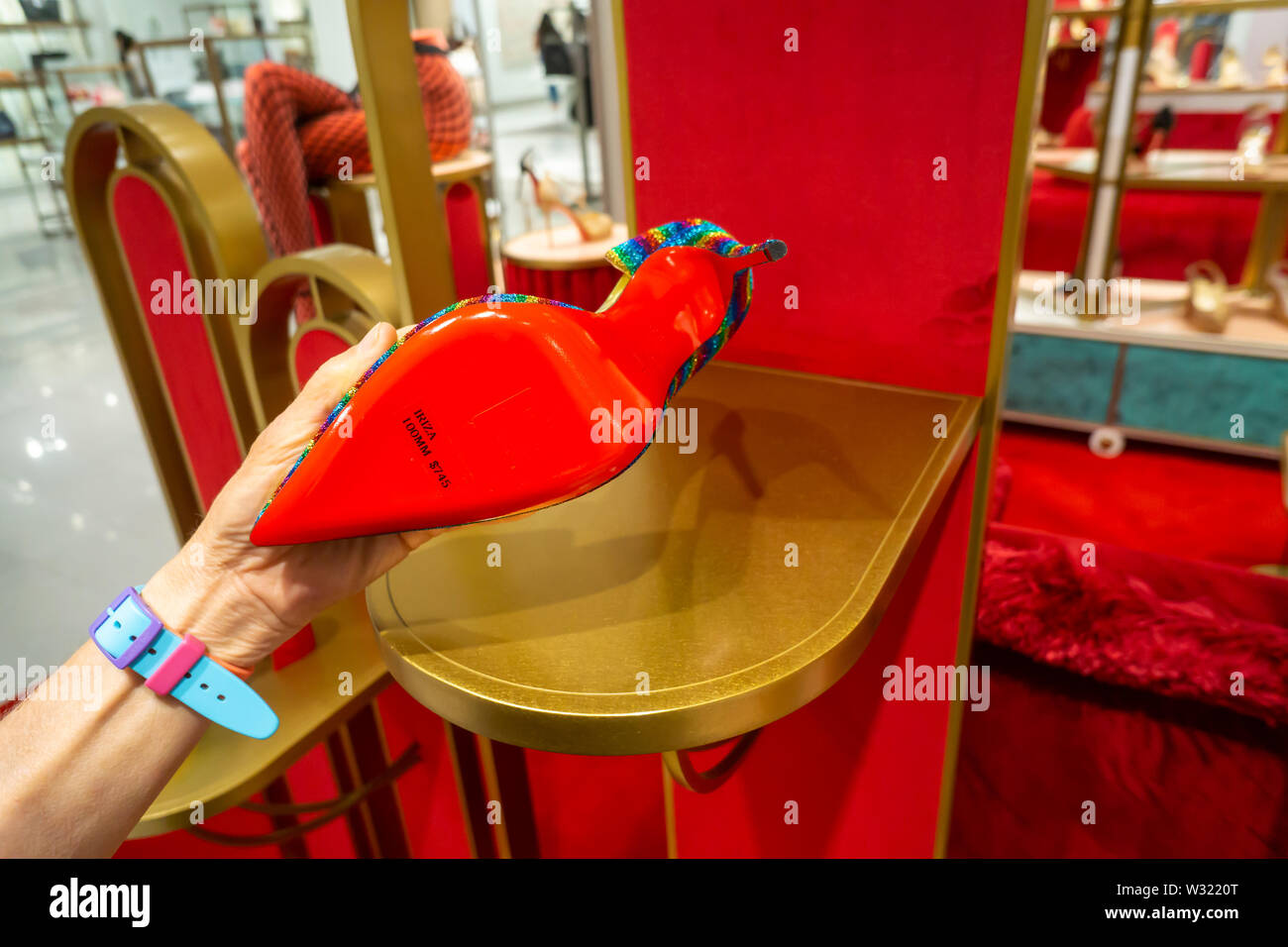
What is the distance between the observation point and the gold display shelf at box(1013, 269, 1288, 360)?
2275mm

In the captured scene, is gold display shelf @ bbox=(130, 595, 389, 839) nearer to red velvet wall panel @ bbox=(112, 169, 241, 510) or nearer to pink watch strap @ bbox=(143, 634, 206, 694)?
pink watch strap @ bbox=(143, 634, 206, 694)

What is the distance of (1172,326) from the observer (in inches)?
94.7

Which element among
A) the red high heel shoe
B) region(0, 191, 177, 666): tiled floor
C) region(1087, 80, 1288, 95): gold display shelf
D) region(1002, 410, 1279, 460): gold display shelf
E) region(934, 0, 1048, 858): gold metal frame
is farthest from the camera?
region(1087, 80, 1288, 95): gold display shelf

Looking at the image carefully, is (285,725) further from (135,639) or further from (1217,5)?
(1217,5)

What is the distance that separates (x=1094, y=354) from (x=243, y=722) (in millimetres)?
2560

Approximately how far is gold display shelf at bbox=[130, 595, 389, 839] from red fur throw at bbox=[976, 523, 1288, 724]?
0.92m

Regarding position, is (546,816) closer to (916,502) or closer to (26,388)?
(916,502)

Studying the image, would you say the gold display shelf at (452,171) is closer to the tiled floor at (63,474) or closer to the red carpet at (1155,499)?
the tiled floor at (63,474)

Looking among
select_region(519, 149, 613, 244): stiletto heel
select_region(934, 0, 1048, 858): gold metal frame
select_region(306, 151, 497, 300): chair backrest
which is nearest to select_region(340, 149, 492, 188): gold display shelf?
select_region(306, 151, 497, 300): chair backrest

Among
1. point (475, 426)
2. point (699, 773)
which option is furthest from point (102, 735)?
point (699, 773)

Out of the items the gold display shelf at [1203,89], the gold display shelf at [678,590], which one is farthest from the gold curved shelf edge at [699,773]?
the gold display shelf at [1203,89]

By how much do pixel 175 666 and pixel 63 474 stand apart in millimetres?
2497

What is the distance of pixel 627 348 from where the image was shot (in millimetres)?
498

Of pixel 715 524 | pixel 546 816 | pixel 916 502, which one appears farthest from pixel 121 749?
pixel 546 816
